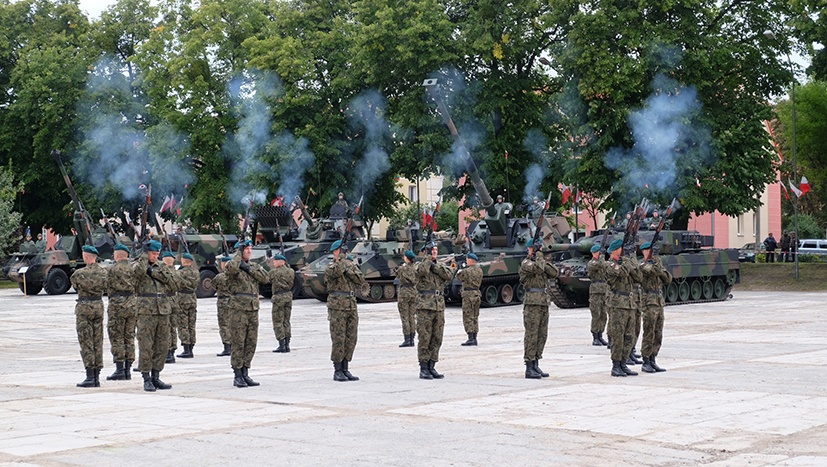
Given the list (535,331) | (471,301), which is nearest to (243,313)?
(535,331)

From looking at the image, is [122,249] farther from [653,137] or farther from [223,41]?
[223,41]

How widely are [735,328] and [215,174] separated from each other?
30.0 m

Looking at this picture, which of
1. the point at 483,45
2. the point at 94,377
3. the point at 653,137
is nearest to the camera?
the point at 94,377

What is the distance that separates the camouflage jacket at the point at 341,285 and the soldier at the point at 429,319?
0.95 m

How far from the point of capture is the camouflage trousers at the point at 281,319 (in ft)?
63.3

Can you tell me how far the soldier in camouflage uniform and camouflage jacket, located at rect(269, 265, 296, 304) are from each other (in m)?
5.48

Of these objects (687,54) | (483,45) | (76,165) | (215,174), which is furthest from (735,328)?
(76,165)

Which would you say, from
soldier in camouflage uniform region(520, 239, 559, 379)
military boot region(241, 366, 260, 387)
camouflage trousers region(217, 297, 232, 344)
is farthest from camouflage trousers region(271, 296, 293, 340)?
soldier in camouflage uniform region(520, 239, 559, 379)

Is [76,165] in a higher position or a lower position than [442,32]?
lower

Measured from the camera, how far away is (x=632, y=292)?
15164 mm

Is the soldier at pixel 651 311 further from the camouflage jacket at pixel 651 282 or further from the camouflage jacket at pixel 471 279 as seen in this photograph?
the camouflage jacket at pixel 471 279

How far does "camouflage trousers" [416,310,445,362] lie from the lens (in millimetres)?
14812

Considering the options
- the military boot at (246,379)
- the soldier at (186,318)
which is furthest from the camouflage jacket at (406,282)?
the military boot at (246,379)

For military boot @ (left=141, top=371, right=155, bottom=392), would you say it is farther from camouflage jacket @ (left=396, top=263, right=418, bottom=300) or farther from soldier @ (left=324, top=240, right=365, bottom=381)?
camouflage jacket @ (left=396, top=263, right=418, bottom=300)
